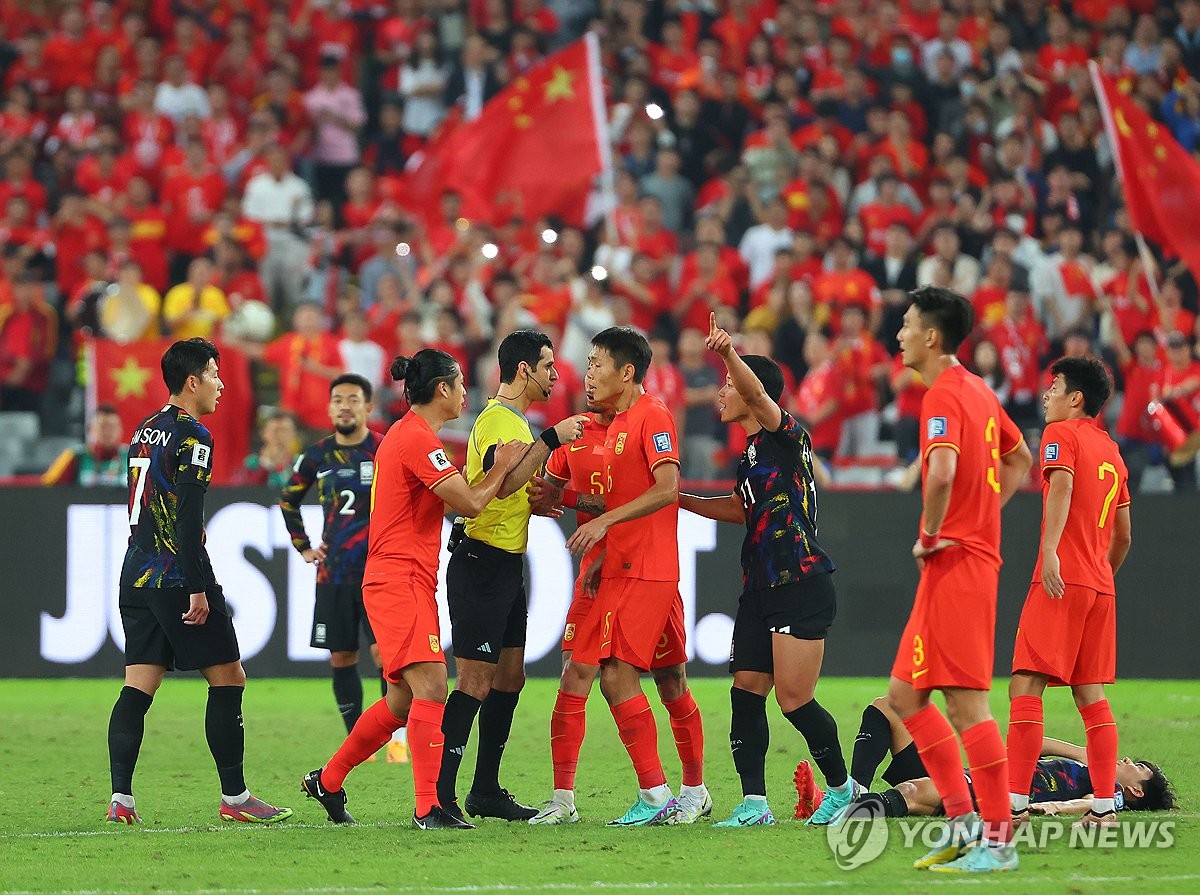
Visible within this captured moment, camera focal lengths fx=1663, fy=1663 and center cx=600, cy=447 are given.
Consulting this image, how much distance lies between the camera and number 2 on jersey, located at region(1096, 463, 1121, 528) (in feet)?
26.9

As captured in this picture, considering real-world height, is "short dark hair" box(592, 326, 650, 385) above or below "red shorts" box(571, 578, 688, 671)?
above

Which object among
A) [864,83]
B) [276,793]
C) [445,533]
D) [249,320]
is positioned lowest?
[276,793]

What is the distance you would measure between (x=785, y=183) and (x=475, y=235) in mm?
3972

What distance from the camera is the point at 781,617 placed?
321 inches

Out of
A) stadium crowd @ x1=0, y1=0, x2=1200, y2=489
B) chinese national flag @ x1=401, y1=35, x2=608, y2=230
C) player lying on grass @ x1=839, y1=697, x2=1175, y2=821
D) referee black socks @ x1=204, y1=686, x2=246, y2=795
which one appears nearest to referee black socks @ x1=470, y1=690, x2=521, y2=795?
referee black socks @ x1=204, y1=686, x2=246, y2=795

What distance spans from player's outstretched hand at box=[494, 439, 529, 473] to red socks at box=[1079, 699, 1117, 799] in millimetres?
2981

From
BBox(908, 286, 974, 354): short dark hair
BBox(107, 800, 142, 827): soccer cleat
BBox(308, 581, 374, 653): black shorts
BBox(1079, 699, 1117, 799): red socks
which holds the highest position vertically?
BBox(908, 286, 974, 354): short dark hair

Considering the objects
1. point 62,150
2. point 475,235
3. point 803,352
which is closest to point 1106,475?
point 803,352

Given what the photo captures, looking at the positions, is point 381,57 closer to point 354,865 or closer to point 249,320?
point 249,320

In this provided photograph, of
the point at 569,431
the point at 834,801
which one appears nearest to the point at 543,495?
the point at 569,431

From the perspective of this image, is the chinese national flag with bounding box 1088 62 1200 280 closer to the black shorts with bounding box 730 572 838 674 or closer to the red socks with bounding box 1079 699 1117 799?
the red socks with bounding box 1079 699 1117 799

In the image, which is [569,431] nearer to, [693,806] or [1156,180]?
[693,806]

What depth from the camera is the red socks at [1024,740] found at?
306 inches

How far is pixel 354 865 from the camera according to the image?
23.2 ft
